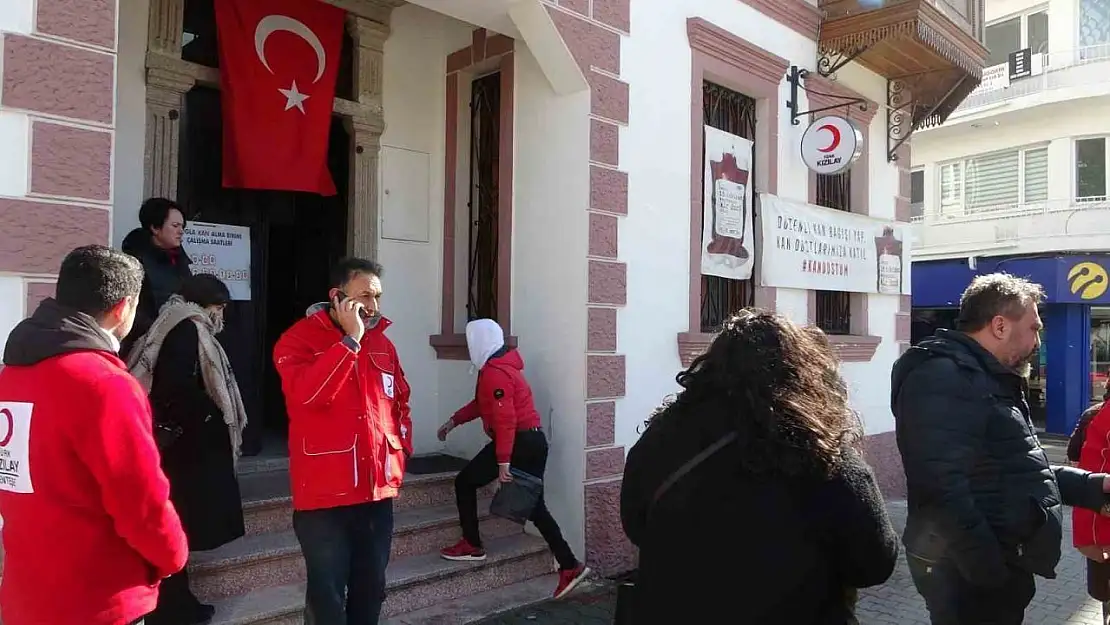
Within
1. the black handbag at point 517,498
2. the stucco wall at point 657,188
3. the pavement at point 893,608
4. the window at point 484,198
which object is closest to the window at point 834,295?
the stucco wall at point 657,188

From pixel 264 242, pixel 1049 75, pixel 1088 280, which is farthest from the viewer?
pixel 1049 75

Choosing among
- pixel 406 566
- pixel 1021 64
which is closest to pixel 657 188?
pixel 406 566

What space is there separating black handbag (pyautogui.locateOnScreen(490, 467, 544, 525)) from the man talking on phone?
1.27 m

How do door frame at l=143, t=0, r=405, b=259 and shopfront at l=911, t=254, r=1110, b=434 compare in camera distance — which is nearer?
door frame at l=143, t=0, r=405, b=259

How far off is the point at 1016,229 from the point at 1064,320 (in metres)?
1.85

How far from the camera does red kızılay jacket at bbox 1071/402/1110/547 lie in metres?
3.96

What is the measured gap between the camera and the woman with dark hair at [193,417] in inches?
139

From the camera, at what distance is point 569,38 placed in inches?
212

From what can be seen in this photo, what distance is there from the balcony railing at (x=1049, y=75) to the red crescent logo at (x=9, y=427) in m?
15.5

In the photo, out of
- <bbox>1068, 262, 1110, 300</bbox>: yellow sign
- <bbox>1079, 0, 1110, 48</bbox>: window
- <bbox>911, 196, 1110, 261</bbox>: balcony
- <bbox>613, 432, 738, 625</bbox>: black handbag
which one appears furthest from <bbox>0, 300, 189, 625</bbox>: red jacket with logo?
<bbox>1079, 0, 1110, 48</bbox>: window

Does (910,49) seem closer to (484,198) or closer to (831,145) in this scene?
(831,145)

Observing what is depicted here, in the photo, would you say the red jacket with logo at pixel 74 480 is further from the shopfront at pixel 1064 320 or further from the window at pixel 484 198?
the shopfront at pixel 1064 320

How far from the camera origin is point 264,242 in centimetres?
613

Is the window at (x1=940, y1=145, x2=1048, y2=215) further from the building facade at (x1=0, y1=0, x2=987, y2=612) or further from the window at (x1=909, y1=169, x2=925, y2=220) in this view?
the building facade at (x1=0, y1=0, x2=987, y2=612)
